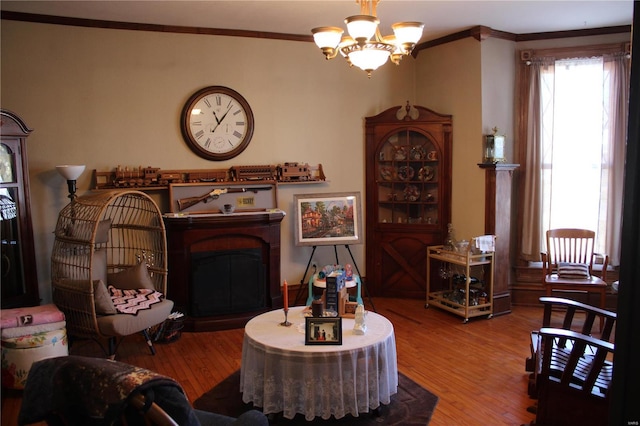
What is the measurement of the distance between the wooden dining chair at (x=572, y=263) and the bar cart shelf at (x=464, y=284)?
20.8 inches

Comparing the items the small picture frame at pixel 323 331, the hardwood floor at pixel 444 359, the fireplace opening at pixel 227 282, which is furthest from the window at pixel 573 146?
the small picture frame at pixel 323 331

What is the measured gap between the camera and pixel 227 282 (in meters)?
4.52

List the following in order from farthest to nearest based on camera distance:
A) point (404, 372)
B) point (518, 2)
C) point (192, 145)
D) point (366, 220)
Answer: point (366, 220) < point (192, 145) < point (518, 2) < point (404, 372)

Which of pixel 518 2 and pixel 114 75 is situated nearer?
pixel 518 2

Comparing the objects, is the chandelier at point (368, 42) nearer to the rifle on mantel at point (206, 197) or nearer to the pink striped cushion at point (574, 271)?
the rifle on mantel at point (206, 197)

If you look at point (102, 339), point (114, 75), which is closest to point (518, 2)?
point (114, 75)

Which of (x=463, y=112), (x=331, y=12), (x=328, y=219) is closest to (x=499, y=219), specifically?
(x=463, y=112)

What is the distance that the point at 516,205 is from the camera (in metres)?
5.13

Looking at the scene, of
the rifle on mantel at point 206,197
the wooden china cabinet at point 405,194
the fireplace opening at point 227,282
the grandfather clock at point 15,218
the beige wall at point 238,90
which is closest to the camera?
the grandfather clock at point 15,218

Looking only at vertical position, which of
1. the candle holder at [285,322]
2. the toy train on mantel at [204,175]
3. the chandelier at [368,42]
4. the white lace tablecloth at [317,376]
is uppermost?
the chandelier at [368,42]

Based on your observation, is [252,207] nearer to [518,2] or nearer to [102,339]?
[102,339]

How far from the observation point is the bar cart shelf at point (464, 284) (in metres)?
4.60

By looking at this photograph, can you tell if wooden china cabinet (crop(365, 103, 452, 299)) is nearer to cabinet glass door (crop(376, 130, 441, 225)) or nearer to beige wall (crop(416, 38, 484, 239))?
cabinet glass door (crop(376, 130, 441, 225))

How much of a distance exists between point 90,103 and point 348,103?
2550 millimetres
